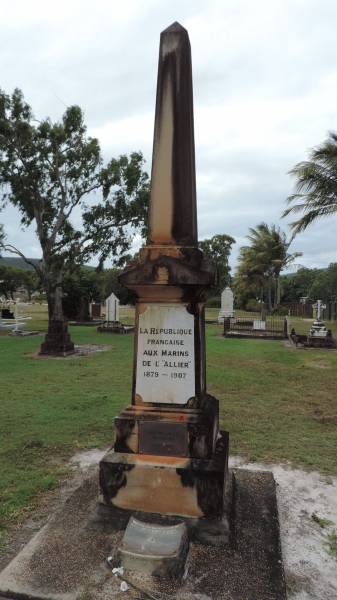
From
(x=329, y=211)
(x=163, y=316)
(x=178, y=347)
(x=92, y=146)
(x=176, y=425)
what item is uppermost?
(x=92, y=146)

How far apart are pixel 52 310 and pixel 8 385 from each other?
8.64m

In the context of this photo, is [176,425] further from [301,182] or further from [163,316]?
[301,182]

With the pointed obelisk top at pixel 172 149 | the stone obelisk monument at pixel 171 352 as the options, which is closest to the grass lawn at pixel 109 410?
the stone obelisk monument at pixel 171 352

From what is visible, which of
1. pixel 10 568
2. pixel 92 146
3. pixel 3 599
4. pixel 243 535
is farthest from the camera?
pixel 92 146

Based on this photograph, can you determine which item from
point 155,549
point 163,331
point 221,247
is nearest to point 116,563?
point 155,549

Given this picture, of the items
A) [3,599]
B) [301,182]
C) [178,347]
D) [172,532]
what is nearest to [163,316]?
[178,347]

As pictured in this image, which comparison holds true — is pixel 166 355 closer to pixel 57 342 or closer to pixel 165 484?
pixel 165 484

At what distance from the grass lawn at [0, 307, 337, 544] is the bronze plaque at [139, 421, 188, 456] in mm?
1264

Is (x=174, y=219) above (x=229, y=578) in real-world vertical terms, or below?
above

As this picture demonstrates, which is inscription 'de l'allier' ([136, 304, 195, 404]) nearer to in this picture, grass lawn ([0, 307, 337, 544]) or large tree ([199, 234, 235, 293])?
grass lawn ([0, 307, 337, 544])

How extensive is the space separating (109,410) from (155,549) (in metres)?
4.11

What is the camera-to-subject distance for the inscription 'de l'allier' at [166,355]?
3.31 m

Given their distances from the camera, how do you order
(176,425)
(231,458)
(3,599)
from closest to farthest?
(3,599)
(176,425)
(231,458)

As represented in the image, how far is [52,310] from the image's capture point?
666 inches
